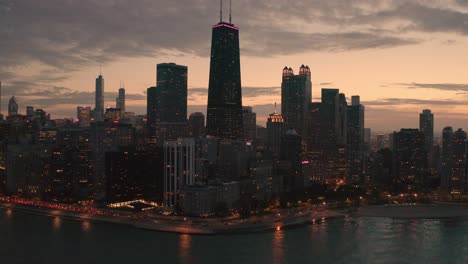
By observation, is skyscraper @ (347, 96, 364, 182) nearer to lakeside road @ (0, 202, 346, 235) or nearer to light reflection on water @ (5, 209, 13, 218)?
lakeside road @ (0, 202, 346, 235)

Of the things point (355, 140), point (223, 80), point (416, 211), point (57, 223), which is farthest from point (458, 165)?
point (57, 223)

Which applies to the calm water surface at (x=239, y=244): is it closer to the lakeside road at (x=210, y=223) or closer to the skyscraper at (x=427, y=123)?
the lakeside road at (x=210, y=223)

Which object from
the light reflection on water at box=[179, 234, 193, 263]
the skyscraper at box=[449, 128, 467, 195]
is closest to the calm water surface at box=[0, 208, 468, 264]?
the light reflection on water at box=[179, 234, 193, 263]

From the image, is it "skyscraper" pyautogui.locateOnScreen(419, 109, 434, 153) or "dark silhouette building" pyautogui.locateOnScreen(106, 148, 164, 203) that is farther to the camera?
"skyscraper" pyautogui.locateOnScreen(419, 109, 434, 153)

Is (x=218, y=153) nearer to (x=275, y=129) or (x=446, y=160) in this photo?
(x=446, y=160)

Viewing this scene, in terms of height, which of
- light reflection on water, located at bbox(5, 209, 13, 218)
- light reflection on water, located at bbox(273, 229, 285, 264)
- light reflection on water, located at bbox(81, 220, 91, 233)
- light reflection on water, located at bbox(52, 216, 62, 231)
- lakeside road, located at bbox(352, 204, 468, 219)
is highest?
light reflection on water, located at bbox(273, 229, 285, 264)

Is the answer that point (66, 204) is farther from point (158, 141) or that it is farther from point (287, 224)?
point (158, 141)

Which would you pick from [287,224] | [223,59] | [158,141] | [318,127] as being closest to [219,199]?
[287,224]
